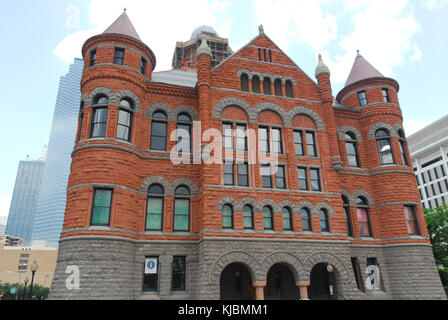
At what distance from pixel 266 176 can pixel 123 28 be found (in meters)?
13.3

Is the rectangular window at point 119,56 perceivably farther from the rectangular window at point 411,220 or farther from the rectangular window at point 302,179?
the rectangular window at point 411,220

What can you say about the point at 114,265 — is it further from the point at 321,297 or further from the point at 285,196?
the point at 321,297

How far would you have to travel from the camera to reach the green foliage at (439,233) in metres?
35.0

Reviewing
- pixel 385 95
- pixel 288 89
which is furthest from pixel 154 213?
pixel 385 95

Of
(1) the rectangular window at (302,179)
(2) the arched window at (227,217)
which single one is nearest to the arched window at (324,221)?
(1) the rectangular window at (302,179)

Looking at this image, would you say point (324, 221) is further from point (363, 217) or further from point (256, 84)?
point (256, 84)

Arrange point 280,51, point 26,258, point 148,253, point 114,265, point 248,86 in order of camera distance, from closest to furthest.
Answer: point 114,265 < point 148,253 < point 248,86 < point 280,51 < point 26,258

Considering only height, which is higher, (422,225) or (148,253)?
(422,225)

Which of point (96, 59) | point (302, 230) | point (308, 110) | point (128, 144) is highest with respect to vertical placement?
point (96, 59)

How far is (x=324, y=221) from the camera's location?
68.6 feet

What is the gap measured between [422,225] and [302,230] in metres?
9.02

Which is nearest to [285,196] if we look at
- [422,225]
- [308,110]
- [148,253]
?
[308,110]

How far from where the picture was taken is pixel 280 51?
2419cm

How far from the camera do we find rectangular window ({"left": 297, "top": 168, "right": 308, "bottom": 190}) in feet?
70.1
